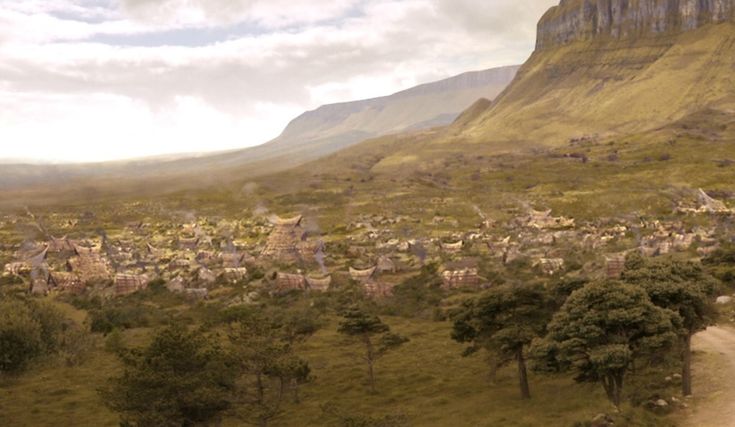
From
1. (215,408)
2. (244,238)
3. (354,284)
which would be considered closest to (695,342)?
(215,408)

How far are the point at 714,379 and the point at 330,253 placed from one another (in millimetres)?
87229

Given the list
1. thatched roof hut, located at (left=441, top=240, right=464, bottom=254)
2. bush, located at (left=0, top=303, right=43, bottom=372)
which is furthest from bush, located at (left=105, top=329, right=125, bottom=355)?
thatched roof hut, located at (left=441, top=240, right=464, bottom=254)

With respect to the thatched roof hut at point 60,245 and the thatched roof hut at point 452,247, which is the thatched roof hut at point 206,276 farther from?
the thatched roof hut at point 60,245

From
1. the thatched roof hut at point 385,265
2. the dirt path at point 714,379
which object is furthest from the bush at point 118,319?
the dirt path at point 714,379

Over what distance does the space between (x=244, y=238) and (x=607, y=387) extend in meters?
129

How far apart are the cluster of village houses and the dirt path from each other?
26713 millimetres

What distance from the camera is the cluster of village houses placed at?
316ft

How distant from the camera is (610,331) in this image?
38.2 m

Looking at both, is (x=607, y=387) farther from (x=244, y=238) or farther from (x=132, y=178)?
(x=244, y=238)

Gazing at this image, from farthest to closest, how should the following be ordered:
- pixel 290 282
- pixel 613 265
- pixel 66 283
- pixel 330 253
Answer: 1. pixel 330 253
2. pixel 66 283
3. pixel 290 282
4. pixel 613 265

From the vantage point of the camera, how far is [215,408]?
38.8m

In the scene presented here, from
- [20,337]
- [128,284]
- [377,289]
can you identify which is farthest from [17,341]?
[128,284]

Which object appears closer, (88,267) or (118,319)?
(118,319)

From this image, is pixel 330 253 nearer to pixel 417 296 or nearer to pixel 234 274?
pixel 234 274
